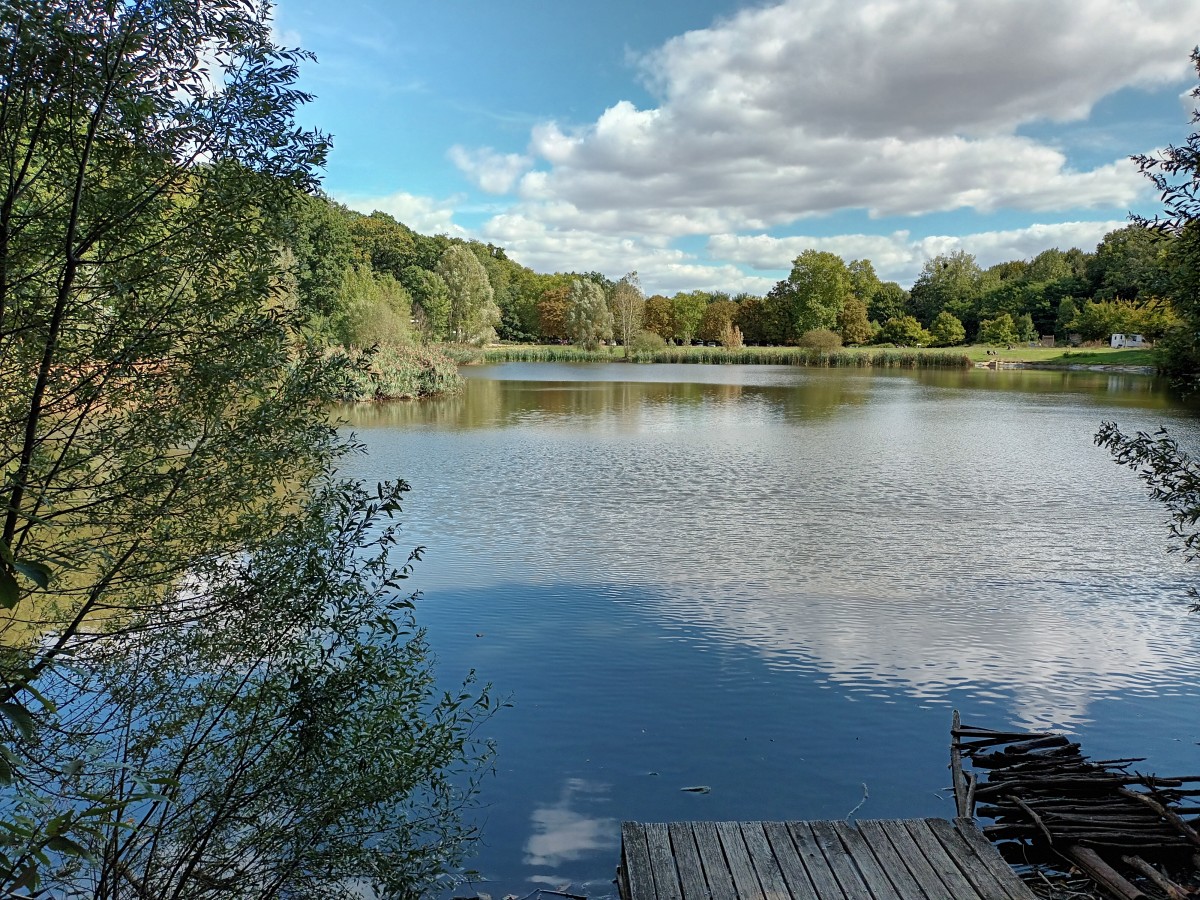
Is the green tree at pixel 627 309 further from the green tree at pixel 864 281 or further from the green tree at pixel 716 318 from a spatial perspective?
the green tree at pixel 864 281

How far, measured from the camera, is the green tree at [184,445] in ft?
10.6

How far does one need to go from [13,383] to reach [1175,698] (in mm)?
8141

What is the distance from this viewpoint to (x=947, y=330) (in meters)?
79.8

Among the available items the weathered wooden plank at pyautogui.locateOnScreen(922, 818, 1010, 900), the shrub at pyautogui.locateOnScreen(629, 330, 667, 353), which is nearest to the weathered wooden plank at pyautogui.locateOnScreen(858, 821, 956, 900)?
the weathered wooden plank at pyautogui.locateOnScreen(922, 818, 1010, 900)

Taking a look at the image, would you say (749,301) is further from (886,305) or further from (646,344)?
(646,344)

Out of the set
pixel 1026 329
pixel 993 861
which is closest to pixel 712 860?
pixel 993 861

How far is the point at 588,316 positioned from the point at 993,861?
2921 inches

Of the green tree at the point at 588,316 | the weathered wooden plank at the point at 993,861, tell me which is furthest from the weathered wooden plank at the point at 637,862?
the green tree at the point at 588,316

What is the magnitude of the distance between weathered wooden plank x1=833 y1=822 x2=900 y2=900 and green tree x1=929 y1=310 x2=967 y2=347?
8303 centimetres

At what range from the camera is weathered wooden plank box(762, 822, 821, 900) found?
12.0 ft

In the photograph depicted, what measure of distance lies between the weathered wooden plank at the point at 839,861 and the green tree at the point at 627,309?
242ft

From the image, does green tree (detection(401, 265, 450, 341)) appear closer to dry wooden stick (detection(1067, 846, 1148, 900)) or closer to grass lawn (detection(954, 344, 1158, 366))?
grass lawn (detection(954, 344, 1158, 366))

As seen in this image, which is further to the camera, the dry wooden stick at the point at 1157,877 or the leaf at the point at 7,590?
the dry wooden stick at the point at 1157,877

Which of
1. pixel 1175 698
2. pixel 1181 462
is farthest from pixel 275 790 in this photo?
pixel 1175 698
